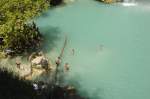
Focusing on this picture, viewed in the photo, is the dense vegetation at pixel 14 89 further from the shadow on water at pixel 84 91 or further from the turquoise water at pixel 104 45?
the turquoise water at pixel 104 45

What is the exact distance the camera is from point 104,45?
23.4m

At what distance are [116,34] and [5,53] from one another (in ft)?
25.0

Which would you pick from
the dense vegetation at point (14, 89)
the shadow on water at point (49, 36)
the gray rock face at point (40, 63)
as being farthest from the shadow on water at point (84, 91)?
the dense vegetation at point (14, 89)

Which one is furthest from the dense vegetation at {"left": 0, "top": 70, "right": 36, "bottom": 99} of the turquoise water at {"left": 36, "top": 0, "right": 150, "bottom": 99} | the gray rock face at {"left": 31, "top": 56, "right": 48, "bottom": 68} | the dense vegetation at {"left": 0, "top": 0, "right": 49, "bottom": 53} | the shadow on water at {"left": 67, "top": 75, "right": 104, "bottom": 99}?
the gray rock face at {"left": 31, "top": 56, "right": 48, "bottom": 68}

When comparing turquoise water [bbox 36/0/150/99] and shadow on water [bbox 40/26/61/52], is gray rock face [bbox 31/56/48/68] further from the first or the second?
shadow on water [bbox 40/26/61/52]

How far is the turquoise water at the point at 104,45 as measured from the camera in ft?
65.1

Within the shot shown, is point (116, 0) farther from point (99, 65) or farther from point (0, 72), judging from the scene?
point (0, 72)

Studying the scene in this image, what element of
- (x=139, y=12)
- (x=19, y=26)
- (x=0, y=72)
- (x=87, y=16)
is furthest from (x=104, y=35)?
(x=0, y=72)

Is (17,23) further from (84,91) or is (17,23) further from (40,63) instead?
(84,91)

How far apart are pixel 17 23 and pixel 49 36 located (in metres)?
4.55

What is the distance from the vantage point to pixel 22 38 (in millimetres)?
22062

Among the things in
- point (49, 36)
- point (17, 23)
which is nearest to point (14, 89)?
point (17, 23)

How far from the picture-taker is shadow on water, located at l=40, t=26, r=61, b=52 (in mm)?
23214

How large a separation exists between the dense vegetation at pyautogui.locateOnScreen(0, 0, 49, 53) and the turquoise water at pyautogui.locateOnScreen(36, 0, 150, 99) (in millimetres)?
1719
